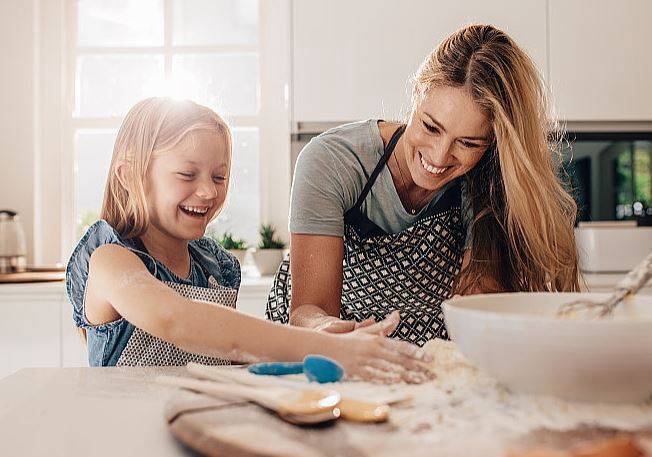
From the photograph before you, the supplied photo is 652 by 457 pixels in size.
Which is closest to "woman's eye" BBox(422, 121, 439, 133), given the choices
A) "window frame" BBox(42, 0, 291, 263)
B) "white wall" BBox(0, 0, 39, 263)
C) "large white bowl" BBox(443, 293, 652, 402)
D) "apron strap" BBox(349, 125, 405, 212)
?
"apron strap" BBox(349, 125, 405, 212)

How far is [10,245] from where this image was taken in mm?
2539

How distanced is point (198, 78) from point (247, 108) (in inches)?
9.5

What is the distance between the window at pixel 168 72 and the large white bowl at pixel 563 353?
2291mm

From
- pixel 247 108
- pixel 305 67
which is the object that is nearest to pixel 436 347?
pixel 305 67

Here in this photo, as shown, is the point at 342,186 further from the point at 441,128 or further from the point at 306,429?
the point at 306,429

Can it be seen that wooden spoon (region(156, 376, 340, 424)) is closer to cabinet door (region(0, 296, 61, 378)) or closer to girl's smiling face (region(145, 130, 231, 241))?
girl's smiling face (region(145, 130, 231, 241))

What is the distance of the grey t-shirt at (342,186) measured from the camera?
130 cm

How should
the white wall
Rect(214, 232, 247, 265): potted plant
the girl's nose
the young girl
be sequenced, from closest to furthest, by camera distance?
1. the young girl
2. the girl's nose
3. Rect(214, 232, 247, 265): potted plant
4. the white wall

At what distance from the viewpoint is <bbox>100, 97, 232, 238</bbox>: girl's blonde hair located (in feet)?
4.17

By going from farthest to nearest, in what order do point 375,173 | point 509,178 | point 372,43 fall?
1. point 372,43
2. point 375,173
3. point 509,178

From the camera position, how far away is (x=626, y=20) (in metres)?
2.45

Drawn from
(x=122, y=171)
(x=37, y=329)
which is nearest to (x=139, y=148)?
(x=122, y=171)

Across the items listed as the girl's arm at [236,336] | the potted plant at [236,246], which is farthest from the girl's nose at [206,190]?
the potted plant at [236,246]

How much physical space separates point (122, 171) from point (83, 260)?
0.75ft
